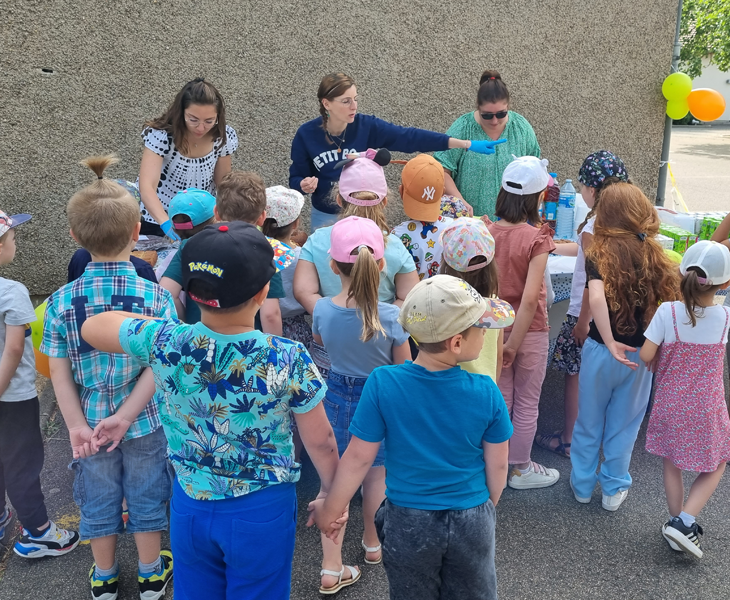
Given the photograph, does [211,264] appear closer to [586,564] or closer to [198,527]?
[198,527]

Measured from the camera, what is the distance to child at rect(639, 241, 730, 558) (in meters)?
2.76

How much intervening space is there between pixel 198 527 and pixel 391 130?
2.97m

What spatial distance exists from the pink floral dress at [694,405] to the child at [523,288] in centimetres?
60

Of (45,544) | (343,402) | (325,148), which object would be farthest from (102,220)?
(325,148)

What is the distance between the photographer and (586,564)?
283cm

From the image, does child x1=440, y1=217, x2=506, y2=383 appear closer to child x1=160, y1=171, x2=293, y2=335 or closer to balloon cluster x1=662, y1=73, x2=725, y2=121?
child x1=160, y1=171, x2=293, y2=335

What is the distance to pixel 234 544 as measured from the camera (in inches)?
70.1

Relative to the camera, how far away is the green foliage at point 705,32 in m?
20.1

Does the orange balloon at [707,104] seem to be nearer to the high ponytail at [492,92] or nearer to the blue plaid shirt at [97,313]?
the high ponytail at [492,92]

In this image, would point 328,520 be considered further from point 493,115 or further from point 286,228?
point 493,115

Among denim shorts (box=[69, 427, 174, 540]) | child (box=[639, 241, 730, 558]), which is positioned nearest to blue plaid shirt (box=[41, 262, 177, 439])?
denim shorts (box=[69, 427, 174, 540])

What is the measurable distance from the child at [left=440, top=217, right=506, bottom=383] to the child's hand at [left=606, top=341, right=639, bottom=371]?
688mm

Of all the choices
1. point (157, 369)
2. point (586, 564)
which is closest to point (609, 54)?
point (586, 564)

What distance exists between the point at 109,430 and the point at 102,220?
74 centimetres
